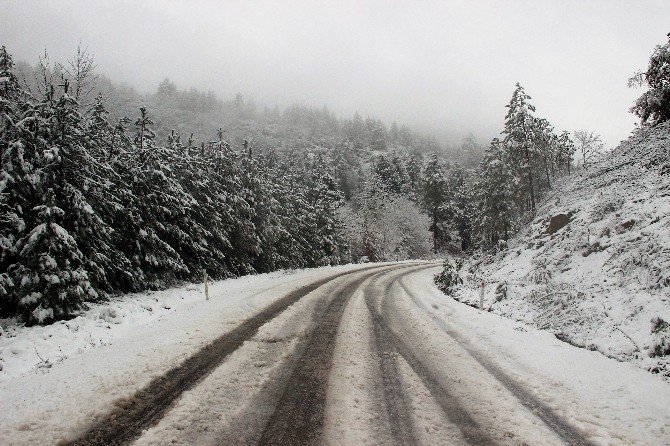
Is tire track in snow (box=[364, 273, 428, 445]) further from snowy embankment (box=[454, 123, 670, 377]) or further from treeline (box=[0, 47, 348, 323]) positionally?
treeline (box=[0, 47, 348, 323])

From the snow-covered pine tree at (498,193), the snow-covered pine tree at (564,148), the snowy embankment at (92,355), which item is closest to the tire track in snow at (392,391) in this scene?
the snowy embankment at (92,355)

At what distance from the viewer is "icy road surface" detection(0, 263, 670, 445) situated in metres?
4.11

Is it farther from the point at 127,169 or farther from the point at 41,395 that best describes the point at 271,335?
the point at 127,169

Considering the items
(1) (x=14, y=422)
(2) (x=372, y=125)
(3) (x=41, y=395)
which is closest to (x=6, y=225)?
(3) (x=41, y=395)

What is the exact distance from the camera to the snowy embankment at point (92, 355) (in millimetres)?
4473

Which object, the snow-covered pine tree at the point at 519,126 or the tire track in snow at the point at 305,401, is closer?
the tire track in snow at the point at 305,401

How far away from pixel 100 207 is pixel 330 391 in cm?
1248

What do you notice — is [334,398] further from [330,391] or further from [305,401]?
[305,401]

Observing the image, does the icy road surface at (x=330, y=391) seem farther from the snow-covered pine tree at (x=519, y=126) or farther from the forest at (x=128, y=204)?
the snow-covered pine tree at (x=519, y=126)

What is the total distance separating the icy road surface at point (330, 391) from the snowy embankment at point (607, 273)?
2.90ft

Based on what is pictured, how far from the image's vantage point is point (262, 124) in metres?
194

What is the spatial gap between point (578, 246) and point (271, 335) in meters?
11.7

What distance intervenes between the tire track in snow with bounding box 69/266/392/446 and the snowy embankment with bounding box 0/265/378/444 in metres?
0.18

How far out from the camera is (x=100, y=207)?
13500 mm
